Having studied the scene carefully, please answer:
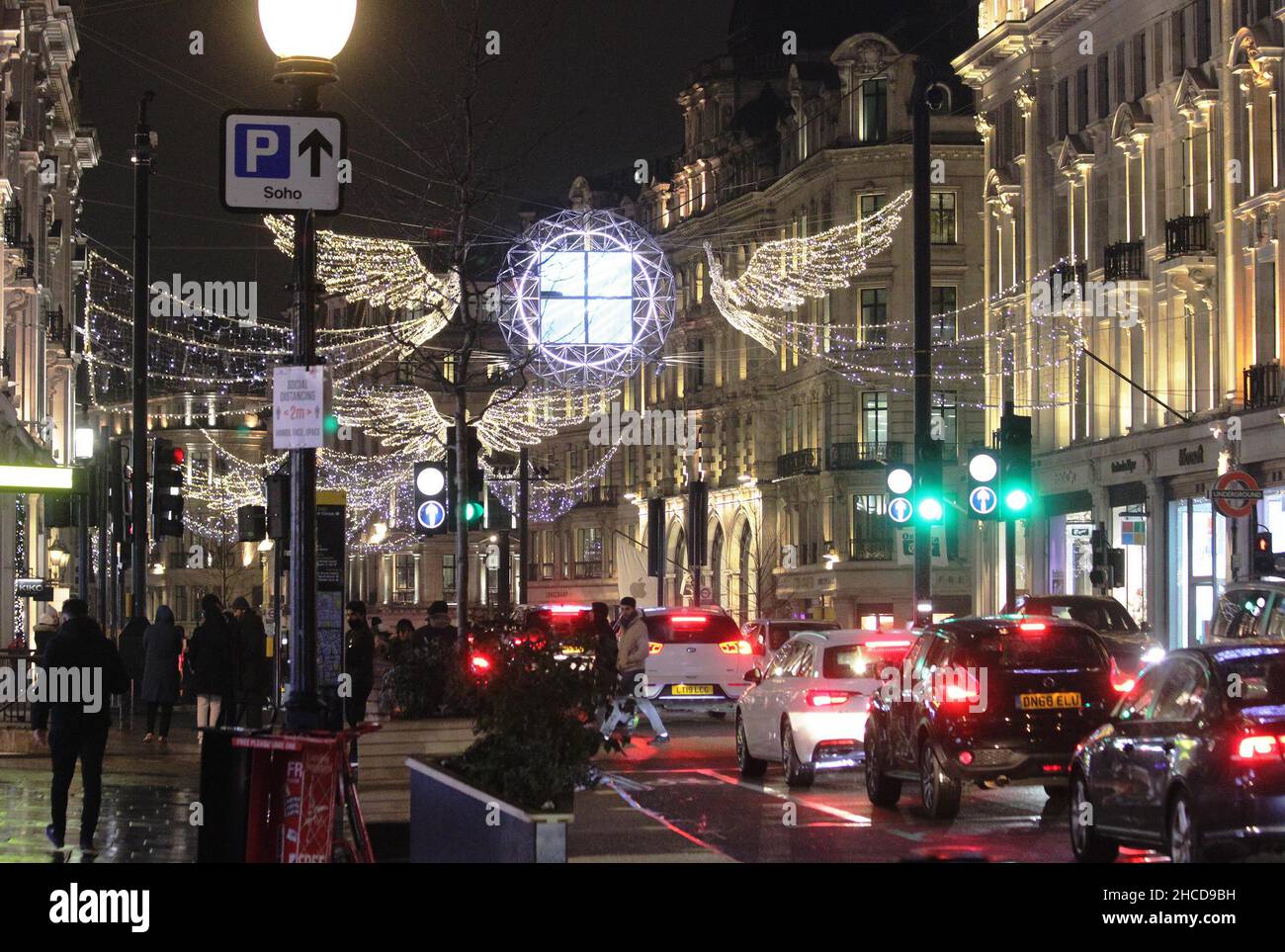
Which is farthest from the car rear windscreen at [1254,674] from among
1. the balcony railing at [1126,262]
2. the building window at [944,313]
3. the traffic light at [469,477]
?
the building window at [944,313]

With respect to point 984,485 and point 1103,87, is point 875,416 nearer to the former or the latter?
point 1103,87

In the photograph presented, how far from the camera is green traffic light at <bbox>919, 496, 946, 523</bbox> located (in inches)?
1243

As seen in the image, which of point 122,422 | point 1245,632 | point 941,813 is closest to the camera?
point 941,813

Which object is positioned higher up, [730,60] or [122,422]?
[730,60]

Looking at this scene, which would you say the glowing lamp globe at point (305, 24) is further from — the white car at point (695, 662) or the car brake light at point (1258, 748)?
the white car at point (695, 662)

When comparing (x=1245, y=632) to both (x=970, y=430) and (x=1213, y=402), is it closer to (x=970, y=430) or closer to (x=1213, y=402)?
(x=1213, y=402)

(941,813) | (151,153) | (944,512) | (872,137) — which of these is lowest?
(941,813)

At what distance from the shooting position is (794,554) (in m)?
84.9

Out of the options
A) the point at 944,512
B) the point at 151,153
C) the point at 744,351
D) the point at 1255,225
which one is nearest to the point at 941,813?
the point at 944,512

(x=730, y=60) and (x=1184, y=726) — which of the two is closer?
(x=1184, y=726)

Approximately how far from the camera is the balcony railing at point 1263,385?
153ft

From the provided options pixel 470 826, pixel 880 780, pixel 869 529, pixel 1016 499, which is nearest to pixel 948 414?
pixel 869 529

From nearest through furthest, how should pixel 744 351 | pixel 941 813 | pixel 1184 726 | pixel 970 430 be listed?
pixel 1184 726 < pixel 941 813 < pixel 970 430 < pixel 744 351

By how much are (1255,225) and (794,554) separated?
126 ft
